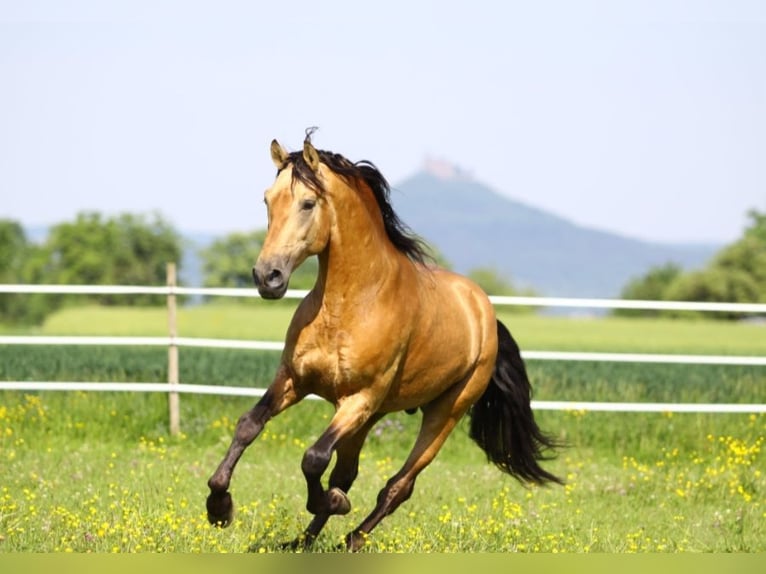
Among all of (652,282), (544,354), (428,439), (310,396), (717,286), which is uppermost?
(428,439)

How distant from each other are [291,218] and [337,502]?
1585 mm

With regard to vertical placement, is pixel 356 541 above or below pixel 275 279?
below

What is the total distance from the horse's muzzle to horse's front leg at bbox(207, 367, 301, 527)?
30.3 inches

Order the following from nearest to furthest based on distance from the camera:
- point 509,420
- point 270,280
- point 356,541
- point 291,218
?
point 270,280 < point 291,218 < point 356,541 < point 509,420

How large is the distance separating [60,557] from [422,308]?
2.72 m

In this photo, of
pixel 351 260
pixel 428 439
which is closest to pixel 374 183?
pixel 351 260

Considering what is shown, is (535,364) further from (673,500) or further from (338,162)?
(338,162)

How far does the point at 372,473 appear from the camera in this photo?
10.3m

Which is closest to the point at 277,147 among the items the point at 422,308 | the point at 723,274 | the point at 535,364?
the point at 422,308

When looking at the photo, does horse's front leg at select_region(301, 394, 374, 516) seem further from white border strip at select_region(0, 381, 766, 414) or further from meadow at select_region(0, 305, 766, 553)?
white border strip at select_region(0, 381, 766, 414)

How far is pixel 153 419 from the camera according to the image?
11969mm

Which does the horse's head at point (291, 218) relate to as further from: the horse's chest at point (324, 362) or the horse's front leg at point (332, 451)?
the horse's front leg at point (332, 451)

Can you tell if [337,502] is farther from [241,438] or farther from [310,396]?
[310,396]

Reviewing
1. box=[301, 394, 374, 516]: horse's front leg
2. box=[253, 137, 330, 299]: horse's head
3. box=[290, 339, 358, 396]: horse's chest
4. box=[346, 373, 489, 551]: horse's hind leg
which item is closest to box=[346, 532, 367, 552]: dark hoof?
box=[346, 373, 489, 551]: horse's hind leg
